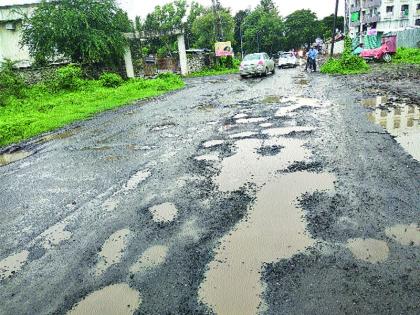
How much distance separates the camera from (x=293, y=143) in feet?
22.1

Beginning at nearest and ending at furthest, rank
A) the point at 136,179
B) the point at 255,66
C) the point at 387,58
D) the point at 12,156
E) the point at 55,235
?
1. the point at 55,235
2. the point at 136,179
3. the point at 12,156
4. the point at 255,66
5. the point at 387,58

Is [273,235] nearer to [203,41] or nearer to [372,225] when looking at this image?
[372,225]

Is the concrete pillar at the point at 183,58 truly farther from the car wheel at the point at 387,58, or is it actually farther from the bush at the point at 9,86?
the car wheel at the point at 387,58

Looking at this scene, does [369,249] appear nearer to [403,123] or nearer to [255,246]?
[255,246]

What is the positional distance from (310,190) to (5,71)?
1929 centimetres

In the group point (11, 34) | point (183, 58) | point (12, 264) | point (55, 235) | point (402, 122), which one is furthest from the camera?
point (183, 58)

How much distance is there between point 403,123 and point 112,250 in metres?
6.57

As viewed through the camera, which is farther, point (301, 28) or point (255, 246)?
point (301, 28)

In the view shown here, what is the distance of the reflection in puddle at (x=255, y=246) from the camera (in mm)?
2803

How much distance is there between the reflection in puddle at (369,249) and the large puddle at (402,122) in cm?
271

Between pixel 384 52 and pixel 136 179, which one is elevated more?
pixel 384 52

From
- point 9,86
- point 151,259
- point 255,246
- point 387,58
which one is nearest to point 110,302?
point 151,259

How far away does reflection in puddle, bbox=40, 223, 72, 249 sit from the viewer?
3967 mm

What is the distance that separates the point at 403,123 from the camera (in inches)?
291
